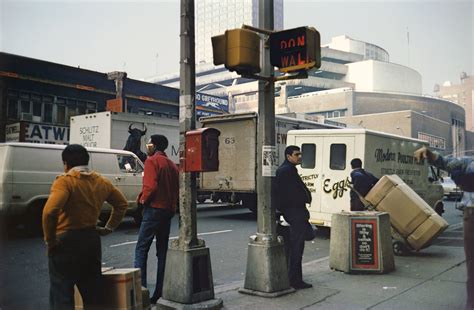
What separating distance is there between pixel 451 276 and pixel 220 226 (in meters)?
7.26

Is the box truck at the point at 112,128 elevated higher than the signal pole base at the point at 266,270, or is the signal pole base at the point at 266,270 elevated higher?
the box truck at the point at 112,128

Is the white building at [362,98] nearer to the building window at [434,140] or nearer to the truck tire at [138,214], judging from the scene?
the building window at [434,140]

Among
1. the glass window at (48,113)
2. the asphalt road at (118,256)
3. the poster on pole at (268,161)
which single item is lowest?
the asphalt road at (118,256)

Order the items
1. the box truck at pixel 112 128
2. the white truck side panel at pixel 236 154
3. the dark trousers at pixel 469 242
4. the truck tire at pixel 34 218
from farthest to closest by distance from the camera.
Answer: the box truck at pixel 112 128 < the white truck side panel at pixel 236 154 < the truck tire at pixel 34 218 < the dark trousers at pixel 469 242

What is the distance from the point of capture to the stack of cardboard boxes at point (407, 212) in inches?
333

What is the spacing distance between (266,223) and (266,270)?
0.58 metres

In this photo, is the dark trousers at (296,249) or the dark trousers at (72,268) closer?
the dark trousers at (72,268)

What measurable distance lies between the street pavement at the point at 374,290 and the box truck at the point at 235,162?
5.21 m

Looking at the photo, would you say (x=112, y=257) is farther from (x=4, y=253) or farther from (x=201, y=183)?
(x=201, y=183)

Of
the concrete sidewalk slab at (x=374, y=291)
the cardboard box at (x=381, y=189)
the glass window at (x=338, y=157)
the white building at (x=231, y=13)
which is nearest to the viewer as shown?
the concrete sidewalk slab at (x=374, y=291)

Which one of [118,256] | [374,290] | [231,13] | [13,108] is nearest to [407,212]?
[374,290]

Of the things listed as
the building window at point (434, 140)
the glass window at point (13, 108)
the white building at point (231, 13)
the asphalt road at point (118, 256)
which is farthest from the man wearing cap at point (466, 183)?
the building window at point (434, 140)

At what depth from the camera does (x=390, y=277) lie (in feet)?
22.9

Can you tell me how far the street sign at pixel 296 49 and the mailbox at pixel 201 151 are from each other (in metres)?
1.27
